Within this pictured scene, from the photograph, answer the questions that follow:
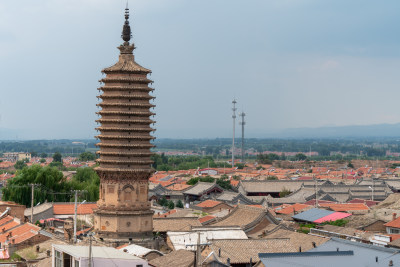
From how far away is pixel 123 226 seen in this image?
34125mm

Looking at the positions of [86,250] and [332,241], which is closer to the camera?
[86,250]

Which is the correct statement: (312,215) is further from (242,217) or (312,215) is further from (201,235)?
(201,235)

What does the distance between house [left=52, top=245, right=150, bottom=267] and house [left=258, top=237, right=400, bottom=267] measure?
14.6ft

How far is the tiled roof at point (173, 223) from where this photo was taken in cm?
3975

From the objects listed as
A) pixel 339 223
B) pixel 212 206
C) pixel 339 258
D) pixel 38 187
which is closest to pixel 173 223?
pixel 339 223

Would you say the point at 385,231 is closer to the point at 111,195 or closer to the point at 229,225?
the point at 229,225

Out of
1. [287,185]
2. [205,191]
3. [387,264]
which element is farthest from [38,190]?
[387,264]

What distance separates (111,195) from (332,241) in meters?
10.4

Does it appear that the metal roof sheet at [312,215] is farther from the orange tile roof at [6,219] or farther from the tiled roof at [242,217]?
the orange tile roof at [6,219]

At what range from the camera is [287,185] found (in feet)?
263

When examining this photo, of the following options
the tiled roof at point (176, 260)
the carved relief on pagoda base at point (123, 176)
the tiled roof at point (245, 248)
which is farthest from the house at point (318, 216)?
the tiled roof at point (176, 260)

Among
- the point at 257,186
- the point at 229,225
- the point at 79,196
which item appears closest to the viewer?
the point at 229,225

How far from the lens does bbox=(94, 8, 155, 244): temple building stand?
34125mm

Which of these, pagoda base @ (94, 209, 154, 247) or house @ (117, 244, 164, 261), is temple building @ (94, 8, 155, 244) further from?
house @ (117, 244, 164, 261)
